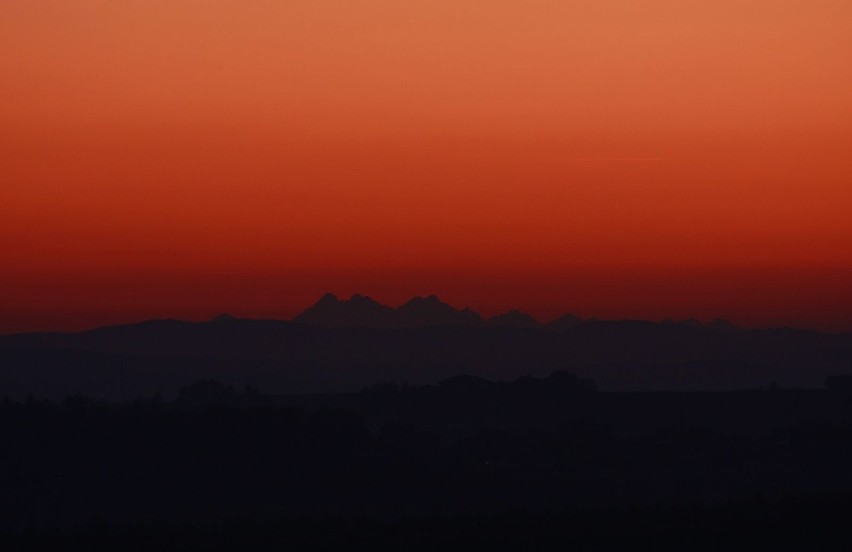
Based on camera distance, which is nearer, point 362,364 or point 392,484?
point 392,484

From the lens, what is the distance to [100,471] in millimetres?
64375

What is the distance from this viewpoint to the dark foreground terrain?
121 feet

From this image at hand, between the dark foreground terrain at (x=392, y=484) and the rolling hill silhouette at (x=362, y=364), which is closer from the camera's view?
the dark foreground terrain at (x=392, y=484)

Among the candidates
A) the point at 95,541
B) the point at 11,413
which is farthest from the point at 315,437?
the point at 95,541

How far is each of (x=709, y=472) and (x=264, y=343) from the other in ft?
447

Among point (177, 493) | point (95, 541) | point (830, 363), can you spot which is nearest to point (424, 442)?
point (177, 493)

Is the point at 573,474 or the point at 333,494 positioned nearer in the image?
the point at 333,494

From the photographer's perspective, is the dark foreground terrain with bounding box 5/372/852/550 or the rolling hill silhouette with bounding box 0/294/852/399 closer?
the dark foreground terrain with bounding box 5/372/852/550

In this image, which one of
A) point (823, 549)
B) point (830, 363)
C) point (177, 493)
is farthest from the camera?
point (830, 363)

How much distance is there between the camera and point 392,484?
212 ft

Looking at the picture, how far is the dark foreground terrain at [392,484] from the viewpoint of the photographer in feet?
121

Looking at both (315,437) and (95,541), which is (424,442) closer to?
(315,437)

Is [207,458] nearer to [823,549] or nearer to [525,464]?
[525,464]

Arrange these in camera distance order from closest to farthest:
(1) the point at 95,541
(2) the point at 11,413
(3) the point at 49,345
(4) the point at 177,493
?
(1) the point at 95,541
(4) the point at 177,493
(2) the point at 11,413
(3) the point at 49,345
